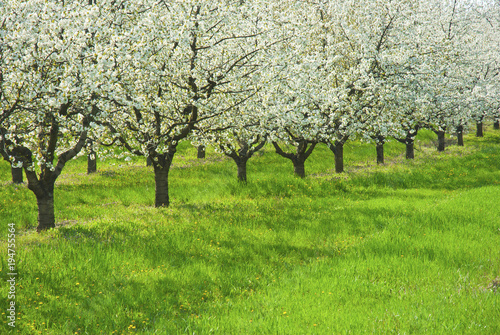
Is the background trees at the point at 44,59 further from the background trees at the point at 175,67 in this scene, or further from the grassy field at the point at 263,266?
the grassy field at the point at 263,266

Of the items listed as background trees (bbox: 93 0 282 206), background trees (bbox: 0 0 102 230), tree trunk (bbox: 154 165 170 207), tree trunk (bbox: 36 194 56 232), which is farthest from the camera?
tree trunk (bbox: 154 165 170 207)

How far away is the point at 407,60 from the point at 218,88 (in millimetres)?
12471

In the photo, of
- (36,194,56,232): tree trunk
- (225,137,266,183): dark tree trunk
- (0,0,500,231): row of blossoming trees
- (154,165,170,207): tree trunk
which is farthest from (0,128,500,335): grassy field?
(225,137,266,183): dark tree trunk

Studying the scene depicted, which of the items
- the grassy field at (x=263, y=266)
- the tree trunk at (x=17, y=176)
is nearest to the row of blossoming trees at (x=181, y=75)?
the grassy field at (x=263, y=266)

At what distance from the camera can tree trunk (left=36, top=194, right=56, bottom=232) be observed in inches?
510

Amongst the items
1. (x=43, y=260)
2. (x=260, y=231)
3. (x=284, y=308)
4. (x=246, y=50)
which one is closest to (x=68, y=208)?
(x=43, y=260)

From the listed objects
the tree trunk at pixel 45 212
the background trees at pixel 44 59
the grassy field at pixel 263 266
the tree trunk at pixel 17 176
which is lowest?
the grassy field at pixel 263 266

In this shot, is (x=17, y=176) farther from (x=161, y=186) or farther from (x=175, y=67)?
(x=175, y=67)

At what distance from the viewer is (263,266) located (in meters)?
10.1

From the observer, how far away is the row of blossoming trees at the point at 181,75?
1023cm

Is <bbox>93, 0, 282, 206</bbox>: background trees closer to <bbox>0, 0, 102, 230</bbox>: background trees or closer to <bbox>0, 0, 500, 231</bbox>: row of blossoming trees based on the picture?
<bbox>0, 0, 500, 231</bbox>: row of blossoming trees

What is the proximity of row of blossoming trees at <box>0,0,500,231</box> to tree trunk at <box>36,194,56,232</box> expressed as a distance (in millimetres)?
37

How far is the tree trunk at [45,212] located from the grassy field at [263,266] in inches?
29.2

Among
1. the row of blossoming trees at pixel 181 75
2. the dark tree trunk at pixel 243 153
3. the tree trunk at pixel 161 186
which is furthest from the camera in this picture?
the dark tree trunk at pixel 243 153
